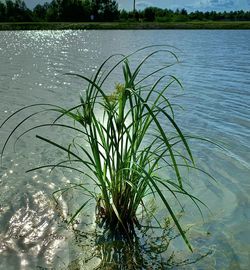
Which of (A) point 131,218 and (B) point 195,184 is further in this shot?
(B) point 195,184

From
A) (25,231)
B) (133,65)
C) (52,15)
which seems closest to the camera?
(25,231)

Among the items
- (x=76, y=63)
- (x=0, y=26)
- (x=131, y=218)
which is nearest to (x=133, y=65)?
(x=76, y=63)

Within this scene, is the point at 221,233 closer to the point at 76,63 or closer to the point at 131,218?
the point at 131,218

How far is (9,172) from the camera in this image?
19.4 feet

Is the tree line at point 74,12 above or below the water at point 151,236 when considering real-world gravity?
below

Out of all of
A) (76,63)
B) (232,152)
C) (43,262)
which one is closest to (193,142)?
(232,152)

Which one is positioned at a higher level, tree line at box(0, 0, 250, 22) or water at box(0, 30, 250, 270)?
water at box(0, 30, 250, 270)

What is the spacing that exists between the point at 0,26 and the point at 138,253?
3300 inches

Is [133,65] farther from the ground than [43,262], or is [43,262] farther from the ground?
[43,262]

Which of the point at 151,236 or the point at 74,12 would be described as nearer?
the point at 151,236

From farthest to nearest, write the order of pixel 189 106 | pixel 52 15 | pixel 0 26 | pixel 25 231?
1. pixel 52 15
2. pixel 0 26
3. pixel 189 106
4. pixel 25 231

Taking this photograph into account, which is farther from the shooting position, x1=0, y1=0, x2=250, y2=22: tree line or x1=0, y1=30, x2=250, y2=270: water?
x1=0, y1=0, x2=250, y2=22: tree line

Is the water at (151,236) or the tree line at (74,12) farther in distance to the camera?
the tree line at (74,12)

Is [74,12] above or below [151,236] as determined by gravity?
below
